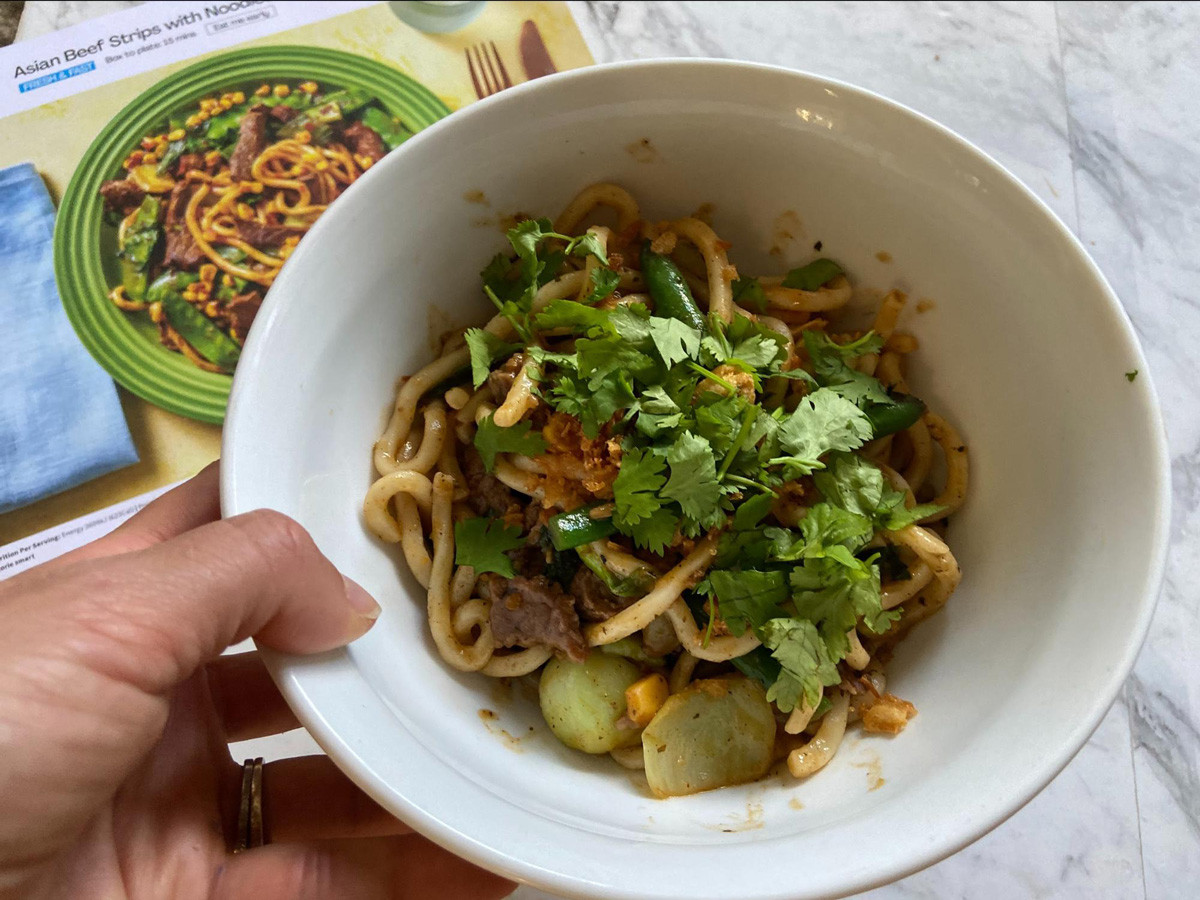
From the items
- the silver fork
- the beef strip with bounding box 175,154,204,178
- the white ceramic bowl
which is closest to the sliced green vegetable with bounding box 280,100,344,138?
the beef strip with bounding box 175,154,204,178

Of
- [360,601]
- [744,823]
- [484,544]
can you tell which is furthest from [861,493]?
[360,601]

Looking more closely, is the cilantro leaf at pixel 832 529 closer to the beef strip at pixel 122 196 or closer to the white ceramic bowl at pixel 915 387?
the white ceramic bowl at pixel 915 387

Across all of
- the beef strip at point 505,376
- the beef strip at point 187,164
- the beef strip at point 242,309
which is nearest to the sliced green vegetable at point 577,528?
the beef strip at point 505,376

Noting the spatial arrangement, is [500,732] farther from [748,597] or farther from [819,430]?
[819,430]

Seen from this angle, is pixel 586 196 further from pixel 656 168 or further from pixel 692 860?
pixel 692 860

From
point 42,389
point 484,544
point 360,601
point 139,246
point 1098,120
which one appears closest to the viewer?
point 360,601

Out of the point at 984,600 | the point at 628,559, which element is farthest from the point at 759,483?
the point at 984,600

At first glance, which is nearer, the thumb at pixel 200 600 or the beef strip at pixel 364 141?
the thumb at pixel 200 600
